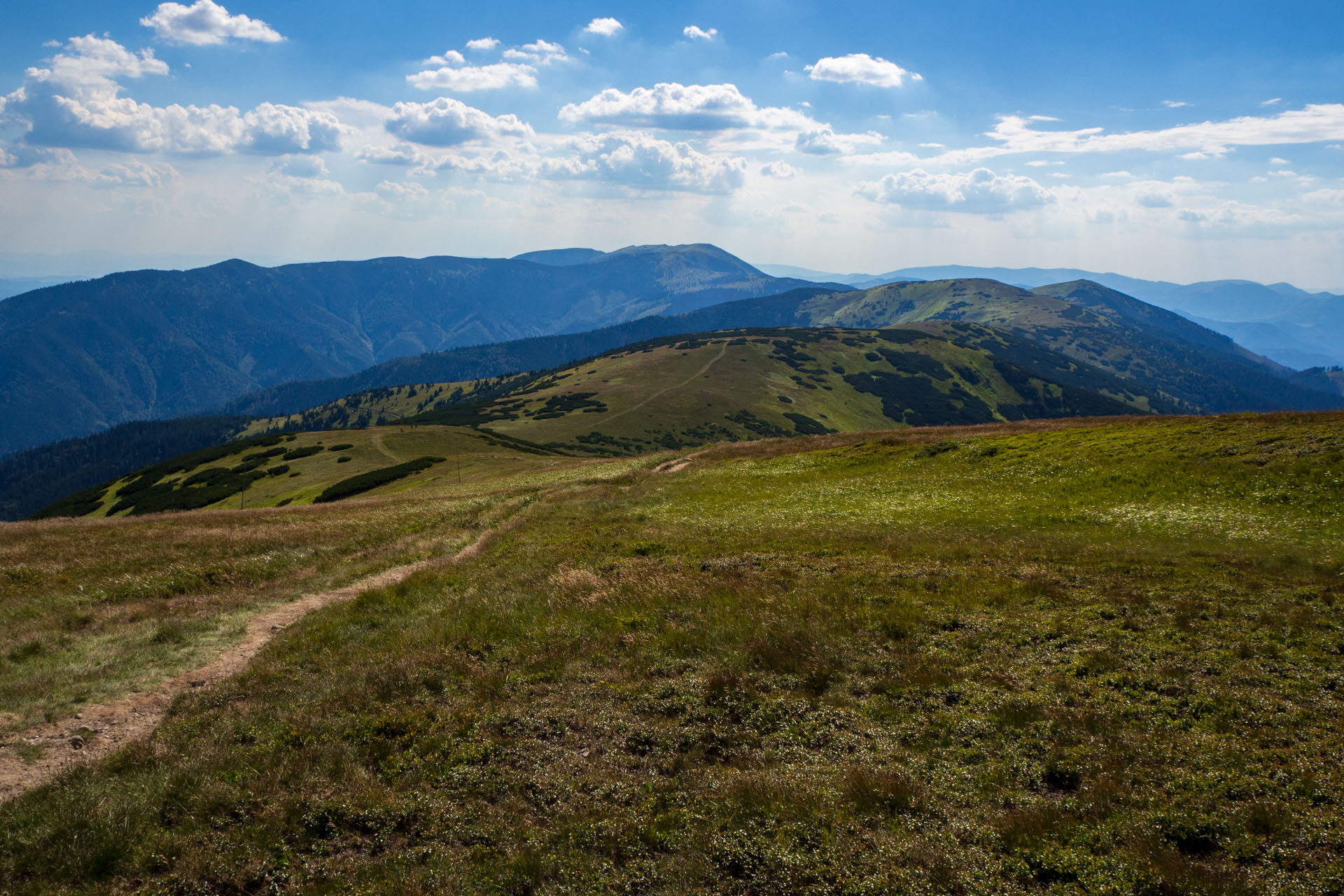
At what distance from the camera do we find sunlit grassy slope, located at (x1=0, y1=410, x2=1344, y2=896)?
9.02m

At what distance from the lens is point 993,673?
14195 millimetres

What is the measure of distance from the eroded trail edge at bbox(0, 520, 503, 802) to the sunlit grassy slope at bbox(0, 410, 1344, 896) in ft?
2.22

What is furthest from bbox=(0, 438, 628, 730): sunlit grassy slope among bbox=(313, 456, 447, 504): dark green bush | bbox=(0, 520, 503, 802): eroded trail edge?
bbox=(313, 456, 447, 504): dark green bush

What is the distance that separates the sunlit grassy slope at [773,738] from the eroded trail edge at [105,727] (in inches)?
26.7

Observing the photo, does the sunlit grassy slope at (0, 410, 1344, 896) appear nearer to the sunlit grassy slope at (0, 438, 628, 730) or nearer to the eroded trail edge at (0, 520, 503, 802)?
the eroded trail edge at (0, 520, 503, 802)

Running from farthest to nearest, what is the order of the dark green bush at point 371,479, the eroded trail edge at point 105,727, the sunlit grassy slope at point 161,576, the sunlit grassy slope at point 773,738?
1. the dark green bush at point 371,479
2. the sunlit grassy slope at point 161,576
3. the eroded trail edge at point 105,727
4. the sunlit grassy slope at point 773,738

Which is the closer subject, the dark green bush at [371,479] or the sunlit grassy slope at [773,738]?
the sunlit grassy slope at [773,738]

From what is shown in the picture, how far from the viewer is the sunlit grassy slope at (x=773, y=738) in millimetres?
9016

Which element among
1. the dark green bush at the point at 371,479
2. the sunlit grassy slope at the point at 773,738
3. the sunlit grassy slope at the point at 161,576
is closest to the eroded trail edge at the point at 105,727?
the sunlit grassy slope at the point at 161,576

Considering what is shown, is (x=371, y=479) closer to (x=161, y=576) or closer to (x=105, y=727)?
(x=161, y=576)

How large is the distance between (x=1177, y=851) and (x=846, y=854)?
14.9 ft

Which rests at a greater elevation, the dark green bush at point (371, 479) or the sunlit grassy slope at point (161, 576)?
the sunlit grassy slope at point (161, 576)

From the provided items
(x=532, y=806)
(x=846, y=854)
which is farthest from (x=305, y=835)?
(x=846, y=854)

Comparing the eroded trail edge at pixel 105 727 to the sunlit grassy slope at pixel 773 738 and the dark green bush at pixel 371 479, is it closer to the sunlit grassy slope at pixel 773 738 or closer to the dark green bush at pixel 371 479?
the sunlit grassy slope at pixel 773 738
